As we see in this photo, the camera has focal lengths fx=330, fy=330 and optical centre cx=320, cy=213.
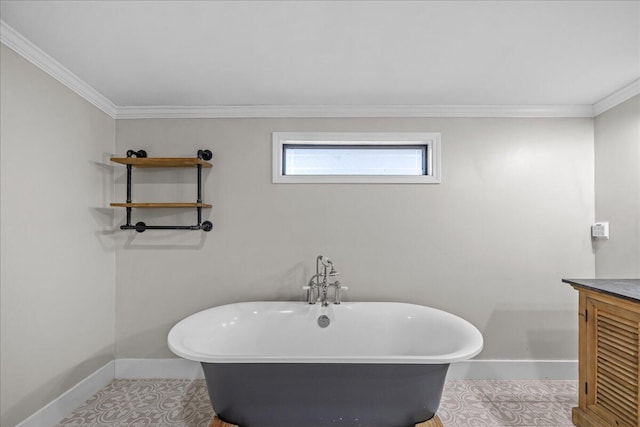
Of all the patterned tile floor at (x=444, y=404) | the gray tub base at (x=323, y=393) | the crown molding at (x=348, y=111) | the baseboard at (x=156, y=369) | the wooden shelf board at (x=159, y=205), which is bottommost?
the patterned tile floor at (x=444, y=404)

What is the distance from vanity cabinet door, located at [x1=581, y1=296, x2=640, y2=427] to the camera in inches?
64.9

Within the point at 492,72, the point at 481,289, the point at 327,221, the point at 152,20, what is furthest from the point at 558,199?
the point at 152,20

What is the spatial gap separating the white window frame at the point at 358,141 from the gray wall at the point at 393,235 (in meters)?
0.06

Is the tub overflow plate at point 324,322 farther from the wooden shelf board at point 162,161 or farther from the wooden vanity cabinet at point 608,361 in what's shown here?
the wooden vanity cabinet at point 608,361

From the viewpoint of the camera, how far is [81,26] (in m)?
1.62

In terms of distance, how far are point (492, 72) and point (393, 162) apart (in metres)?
0.97

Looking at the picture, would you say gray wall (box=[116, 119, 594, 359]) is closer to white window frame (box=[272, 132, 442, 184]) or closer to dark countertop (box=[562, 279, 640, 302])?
white window frame (box=[272, 132, 442, 184])

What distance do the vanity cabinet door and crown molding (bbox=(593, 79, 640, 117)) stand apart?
1464 millimetres

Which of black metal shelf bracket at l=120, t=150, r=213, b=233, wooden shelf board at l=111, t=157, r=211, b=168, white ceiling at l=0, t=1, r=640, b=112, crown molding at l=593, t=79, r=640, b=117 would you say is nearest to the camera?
white ceiling at l=0, t=1, r=640, b=112

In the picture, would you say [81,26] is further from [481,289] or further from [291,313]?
[481,289]

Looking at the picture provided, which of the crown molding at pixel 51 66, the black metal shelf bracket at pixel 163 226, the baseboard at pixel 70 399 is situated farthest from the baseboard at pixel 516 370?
the crown molding at pixel 51 66

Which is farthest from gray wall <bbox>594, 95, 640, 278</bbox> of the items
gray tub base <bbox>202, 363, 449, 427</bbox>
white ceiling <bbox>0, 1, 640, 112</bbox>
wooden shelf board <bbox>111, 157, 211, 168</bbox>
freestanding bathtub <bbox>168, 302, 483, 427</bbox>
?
wooden shelf board <bbox>111, 157, 211, 168</bbox>

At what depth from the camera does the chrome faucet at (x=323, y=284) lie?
2.46 m

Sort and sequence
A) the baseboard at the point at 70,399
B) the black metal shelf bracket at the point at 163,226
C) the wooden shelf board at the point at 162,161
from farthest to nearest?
the black metal shelf bracket at the point at 163,226 → the wooden shelf board at the point at 162,161 → the baseboard at the point at 70,399
